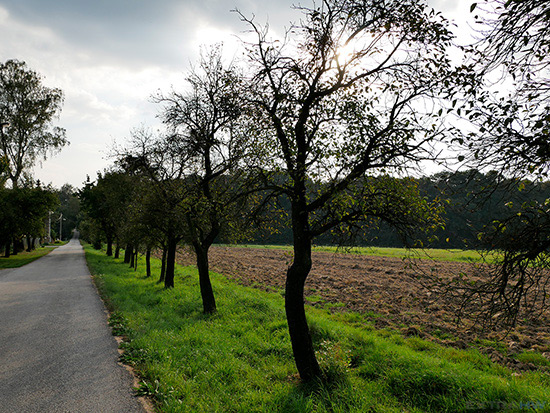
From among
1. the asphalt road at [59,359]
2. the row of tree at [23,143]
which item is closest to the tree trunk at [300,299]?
the asphalt road at [59,359]

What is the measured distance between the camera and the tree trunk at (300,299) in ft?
20.7

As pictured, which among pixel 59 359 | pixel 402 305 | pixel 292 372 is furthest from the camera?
pixel 402 305

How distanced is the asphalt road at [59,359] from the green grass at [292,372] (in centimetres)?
47

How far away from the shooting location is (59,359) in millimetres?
7039

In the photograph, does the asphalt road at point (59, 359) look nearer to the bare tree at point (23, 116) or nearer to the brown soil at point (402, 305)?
the brown soil at point (402, 305)

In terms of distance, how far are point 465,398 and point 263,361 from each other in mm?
3819

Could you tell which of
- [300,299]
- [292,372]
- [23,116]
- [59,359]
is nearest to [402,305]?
[292,372]

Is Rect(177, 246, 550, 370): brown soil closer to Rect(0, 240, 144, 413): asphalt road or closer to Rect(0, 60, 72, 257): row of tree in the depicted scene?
Rect(0, 240, 144, 413): asphalt road

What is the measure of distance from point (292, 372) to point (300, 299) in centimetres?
158

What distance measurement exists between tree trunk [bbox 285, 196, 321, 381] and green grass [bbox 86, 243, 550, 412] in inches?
16.2

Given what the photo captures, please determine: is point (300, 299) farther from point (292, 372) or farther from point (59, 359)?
point (59, 359)

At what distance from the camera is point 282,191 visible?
680 centimetres

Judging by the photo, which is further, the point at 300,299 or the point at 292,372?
the point at 292,372

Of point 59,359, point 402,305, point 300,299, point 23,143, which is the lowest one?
point 402,305
